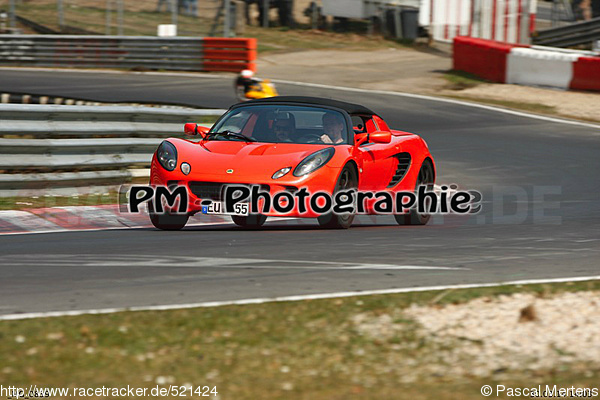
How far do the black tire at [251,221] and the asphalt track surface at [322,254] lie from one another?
118 mm

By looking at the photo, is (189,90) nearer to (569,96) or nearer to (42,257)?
(569,96)

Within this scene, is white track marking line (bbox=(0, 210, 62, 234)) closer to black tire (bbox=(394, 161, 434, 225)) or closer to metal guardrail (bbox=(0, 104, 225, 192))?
metal guardrail (bbox=(0, 104, 225, 192))

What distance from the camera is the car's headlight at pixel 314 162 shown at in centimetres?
946

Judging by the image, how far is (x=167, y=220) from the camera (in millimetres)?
9898

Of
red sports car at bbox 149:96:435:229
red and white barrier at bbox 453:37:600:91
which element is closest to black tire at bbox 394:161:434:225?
red sports car at bbox 149:96:435:229

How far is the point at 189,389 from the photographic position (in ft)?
15.5

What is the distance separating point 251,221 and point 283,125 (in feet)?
3.53

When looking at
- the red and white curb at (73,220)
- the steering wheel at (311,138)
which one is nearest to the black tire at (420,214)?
the steering wheel at (311,138)

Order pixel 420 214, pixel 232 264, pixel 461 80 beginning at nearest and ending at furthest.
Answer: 1. pixel 232 264
2. pixel 420 214
3. pixel 461 80

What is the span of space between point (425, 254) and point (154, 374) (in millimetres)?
3825

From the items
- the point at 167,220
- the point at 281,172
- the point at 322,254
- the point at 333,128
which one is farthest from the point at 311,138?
the point at 322,254

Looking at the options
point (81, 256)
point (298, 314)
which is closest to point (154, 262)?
point (81, 256)

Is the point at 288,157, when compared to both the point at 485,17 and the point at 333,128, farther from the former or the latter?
the point at 485,17

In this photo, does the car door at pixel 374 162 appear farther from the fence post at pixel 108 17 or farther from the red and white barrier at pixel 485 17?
the red and white barrier at pixel 485 17
